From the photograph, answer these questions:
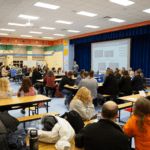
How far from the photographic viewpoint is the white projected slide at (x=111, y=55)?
406 inches

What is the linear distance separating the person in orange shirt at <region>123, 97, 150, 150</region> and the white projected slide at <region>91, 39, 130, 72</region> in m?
8.84

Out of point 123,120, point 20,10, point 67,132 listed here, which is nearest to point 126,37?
point 20,10

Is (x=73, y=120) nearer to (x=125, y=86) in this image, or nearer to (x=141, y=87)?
(x=125, y=86)

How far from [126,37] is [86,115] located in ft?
28.1

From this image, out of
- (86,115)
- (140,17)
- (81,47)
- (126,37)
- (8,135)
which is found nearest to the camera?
(8,135)

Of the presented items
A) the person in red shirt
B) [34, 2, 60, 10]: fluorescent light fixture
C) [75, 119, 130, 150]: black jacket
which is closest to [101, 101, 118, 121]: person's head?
[75, 119, 130, 150]: black jacket

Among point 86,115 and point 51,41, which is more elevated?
point 51,41

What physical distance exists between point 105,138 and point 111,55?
10244mm

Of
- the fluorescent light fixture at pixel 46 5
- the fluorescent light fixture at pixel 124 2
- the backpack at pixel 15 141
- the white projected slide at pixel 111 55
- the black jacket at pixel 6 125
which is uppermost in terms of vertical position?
the fluorescent light fixture at pixel 46 5

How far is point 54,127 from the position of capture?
1819mm

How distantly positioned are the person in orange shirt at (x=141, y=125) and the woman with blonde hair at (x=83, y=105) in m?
0.94

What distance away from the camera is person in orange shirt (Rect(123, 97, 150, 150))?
1.77 meters

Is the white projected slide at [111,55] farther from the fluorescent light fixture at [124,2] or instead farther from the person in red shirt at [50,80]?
the person in red shirt at [50,80]

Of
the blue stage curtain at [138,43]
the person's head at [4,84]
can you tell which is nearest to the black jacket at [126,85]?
the person's head at [4,84]
